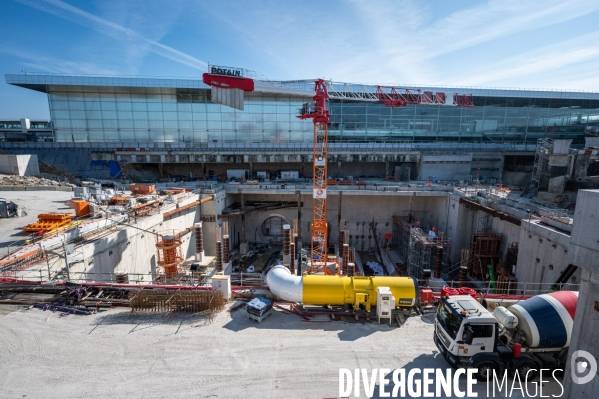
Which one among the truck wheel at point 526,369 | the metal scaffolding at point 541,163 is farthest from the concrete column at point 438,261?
the metal scaffolding at point 541,163

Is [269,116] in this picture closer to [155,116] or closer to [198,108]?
[198,108]

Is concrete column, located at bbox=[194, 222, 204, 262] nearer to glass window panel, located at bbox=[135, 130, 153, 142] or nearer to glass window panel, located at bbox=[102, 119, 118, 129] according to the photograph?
glass window panel, located at bbox=[135, 130, 153, 142]

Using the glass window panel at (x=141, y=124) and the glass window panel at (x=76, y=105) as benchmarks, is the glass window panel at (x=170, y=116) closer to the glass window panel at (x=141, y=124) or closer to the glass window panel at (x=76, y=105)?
the glass window panel at (x=141, y=124)

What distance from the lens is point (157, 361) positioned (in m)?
8.37

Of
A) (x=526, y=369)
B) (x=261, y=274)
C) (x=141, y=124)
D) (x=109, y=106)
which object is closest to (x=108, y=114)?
(x=109, y=106)

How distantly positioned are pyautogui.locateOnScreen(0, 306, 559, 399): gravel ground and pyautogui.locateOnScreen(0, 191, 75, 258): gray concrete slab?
6191 millimetres

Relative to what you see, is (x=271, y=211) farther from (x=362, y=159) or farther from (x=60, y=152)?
(x=60, y=152)

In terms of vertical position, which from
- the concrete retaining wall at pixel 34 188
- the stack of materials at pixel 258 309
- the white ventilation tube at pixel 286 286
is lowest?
the stack of materials at pixel 258 309

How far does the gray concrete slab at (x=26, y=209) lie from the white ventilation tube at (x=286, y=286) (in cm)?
1250

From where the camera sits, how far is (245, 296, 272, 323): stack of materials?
1020 cm

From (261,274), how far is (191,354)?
9.41 metres

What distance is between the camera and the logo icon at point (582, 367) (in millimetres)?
6562

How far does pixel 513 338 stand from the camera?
8.27 meters

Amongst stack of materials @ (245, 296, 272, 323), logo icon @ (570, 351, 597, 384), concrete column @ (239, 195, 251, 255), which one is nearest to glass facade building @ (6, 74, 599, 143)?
concrete column @ (239, 195, 251, 255)
